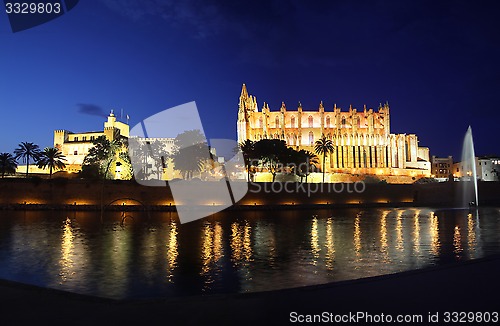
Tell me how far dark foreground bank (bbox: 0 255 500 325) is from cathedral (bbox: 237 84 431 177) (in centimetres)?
9198

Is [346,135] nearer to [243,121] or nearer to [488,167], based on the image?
[243,121]

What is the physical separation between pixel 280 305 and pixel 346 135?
99.8m

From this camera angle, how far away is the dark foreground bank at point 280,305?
645cm

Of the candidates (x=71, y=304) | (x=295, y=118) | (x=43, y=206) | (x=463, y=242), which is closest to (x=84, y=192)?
(x=43, y=206)

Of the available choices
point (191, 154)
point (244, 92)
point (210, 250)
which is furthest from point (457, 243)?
point (244, 92)

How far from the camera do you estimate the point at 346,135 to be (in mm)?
103812

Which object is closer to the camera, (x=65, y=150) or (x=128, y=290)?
(x=128, y=290)

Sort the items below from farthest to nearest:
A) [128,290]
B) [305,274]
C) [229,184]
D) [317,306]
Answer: [229,184] < [305,274] < [128,290] < [317,306]

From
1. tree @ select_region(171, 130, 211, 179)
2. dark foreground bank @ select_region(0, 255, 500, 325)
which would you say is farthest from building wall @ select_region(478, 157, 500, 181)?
dark foreground bank @ select_region(0, 255, 500, 325)

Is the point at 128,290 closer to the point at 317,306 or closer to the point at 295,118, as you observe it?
the point at 317,306

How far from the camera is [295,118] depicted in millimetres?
106875

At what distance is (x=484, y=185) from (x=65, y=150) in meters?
89.1

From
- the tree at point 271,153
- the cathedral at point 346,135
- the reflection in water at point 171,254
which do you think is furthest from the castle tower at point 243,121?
the reflection in water at point 171,254

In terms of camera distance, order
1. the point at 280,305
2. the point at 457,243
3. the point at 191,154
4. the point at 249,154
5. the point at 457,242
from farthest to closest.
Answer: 1. the point at 249,154
2. the point at 191,154
3. the point at 457,242
4. the point at 457,243
5. the point at 280,305
